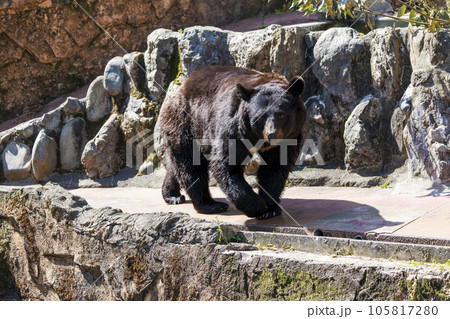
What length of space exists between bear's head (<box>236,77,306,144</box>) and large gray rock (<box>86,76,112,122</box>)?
4.84 metres

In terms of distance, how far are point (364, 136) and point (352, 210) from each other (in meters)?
1.75

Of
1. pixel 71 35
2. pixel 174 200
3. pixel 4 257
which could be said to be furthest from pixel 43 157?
pixel 71 35

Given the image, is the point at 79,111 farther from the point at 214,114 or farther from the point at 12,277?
the point at 214,114

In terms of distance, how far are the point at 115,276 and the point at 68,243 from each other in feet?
2.66

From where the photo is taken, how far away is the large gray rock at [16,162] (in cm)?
936

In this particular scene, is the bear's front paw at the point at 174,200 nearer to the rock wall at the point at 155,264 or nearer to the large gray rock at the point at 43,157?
the rock wall at the point at 155,264

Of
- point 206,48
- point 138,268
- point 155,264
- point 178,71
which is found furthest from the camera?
point 178,71

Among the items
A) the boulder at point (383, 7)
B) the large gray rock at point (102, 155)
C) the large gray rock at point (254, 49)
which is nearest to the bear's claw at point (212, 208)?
the large gray rock at point (254, 49)

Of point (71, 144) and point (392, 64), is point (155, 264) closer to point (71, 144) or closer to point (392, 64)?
point (392, 64)

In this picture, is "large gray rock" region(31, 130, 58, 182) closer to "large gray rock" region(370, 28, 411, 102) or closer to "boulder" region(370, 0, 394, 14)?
"large gray rock" region(370, 28, 411, 102)

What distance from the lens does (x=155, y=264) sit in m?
4.49

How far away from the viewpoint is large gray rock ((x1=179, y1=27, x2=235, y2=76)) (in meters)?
8.29

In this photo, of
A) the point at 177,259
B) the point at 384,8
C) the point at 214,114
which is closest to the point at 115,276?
the point at 177,259

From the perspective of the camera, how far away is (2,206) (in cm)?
624
